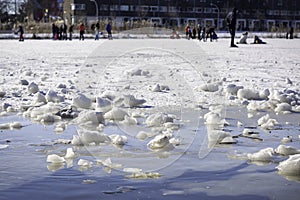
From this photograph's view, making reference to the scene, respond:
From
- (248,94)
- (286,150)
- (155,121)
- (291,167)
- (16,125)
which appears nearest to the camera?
(291,167)

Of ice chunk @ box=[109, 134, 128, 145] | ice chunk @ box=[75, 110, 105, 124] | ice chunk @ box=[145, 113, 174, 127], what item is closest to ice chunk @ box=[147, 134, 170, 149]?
ice chunk @ box=[109, 134, 128, 145]

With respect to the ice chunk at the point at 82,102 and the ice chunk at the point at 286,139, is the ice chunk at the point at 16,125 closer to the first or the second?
the ice chunk at the point at 82,102

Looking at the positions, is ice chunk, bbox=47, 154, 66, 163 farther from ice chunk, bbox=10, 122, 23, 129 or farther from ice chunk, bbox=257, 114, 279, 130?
ice chunk, bbox=257, 114, 279, 130

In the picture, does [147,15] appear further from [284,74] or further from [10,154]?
[10,154]

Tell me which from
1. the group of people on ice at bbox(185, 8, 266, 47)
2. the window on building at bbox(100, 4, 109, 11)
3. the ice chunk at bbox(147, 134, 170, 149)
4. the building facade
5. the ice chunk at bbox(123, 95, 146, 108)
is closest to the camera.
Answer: the ice chunk at bbox(147, 134, 170, 149)

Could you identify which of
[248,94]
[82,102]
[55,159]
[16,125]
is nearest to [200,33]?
[248,94]

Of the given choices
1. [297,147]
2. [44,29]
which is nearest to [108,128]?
[297,147]

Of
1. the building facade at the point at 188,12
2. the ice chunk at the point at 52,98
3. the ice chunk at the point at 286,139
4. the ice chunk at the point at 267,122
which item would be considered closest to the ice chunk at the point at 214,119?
the ice chunk at the point at 267,122

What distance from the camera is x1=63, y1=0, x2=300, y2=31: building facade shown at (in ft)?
266

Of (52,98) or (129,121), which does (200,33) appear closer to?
(52,98)

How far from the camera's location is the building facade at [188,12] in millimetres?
81188

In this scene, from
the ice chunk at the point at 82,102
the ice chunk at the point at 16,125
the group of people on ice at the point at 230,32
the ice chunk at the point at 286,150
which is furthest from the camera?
the group of people on ice at the point at 230,32

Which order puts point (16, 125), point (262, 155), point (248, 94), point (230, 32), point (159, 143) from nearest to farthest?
point (262, 155) → point (159, 143) → point (16, 125) → point (248, 94) → point (230, 32)

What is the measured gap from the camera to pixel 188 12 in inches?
3413
